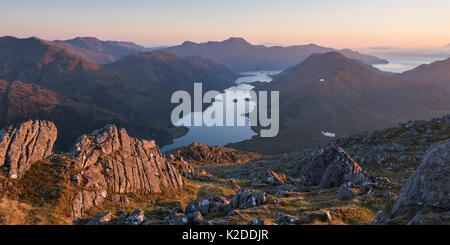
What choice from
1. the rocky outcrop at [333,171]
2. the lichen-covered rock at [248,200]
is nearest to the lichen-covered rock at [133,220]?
the lichen-covered rock at [248,200]

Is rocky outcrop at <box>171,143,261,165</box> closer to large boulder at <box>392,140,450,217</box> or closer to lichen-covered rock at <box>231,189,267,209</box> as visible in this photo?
lichen-covered rock at <box>231,189,267,209</box>

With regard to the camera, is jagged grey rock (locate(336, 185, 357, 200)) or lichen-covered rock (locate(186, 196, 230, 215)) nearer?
lichen-covered rock (locate(186, 196, 230, 215))

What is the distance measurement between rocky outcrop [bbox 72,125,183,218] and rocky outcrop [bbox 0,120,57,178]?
3859 mm

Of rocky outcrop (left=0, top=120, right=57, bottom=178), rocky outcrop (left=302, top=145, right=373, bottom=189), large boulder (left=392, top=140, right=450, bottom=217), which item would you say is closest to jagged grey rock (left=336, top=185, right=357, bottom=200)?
rocky outcrop (left=302, top=145, right=373, bottom=189)

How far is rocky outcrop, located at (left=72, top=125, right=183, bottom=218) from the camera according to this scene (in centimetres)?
3138

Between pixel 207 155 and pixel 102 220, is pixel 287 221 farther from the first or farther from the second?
pixel 207 155

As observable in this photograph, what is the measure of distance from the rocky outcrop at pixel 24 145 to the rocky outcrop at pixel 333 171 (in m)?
43.1

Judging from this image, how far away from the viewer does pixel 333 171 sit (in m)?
46.2

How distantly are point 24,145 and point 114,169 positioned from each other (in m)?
10.9

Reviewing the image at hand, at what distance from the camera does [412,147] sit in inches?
2788

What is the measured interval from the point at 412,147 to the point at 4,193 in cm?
8472

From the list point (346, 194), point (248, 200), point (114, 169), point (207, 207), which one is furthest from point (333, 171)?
point (114, 169)
